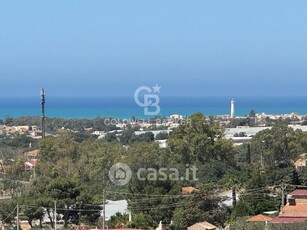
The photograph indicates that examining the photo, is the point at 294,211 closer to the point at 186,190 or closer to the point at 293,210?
the point at 293,210

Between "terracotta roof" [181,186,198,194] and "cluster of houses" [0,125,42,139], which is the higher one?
"cluster of houses" [0,125,42,139]

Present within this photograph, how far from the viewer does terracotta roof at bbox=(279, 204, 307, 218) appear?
73.4 feet

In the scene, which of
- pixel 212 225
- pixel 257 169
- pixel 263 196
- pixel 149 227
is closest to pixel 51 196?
pixel 149 227

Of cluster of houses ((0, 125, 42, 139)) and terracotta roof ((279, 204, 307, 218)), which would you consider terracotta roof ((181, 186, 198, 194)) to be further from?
cluster of houses ((0, 125, 42, 139))

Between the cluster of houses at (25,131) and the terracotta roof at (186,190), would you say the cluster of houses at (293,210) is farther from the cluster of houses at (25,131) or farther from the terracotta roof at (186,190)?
the cluster of houses at (25,131)

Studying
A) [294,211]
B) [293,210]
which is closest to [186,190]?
[293,210]

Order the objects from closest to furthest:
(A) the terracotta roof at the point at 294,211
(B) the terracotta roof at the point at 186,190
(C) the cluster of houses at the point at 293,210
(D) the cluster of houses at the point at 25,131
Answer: (C) the cluster of houses at the point at 293,210, (A) the terracotta roof at the point at 294,211, (B) the terracotta roof at the point at 186,190, (D) the cluster of houses at the point at 25,131

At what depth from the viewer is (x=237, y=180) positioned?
29.3 m

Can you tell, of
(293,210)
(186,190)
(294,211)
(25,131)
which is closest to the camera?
(294,211)

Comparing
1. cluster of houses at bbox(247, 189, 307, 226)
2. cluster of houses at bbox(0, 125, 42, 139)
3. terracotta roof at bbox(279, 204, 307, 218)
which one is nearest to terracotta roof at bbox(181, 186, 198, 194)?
cluster of houses at bbox(247, 189, 307, 226)

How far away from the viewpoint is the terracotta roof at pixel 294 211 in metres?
22.4

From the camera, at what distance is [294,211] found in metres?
22.8

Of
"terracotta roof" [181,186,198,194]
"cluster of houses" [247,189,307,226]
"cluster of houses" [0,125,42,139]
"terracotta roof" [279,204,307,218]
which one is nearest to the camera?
"cluster of houses" [247,189,307,226]

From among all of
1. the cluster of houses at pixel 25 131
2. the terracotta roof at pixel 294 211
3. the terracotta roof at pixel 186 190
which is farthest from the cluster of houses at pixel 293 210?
the cluster of houses at pixel 25 131
